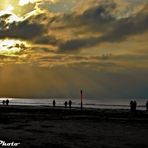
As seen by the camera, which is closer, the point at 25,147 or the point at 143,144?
the point at 25,147

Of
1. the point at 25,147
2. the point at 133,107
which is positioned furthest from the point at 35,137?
the point at 133,107

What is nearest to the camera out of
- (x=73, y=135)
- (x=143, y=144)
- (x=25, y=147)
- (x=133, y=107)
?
(x=25, y=147)

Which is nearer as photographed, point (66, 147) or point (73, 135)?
point (66, 147)

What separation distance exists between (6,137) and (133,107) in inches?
1523

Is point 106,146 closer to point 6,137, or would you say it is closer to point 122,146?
point 122,146

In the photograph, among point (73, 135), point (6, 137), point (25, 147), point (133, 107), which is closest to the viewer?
point (25, 147)

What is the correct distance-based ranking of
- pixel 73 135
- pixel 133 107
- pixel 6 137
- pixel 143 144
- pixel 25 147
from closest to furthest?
pixel 25 147 < pixel 143 144 < pixel 6 137 < pixel 73 135 < pixel 133 107

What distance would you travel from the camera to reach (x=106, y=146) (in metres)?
20.2

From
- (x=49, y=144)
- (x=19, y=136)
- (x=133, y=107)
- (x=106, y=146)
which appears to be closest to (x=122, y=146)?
(x=106, y=146)

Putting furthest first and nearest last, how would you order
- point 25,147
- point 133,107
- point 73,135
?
point 133,107 → point 73,135 → point 25,147

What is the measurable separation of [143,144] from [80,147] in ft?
13.5

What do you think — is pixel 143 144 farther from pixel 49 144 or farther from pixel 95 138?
pixel 49 144

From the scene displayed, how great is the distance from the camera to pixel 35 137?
23812 millimetres

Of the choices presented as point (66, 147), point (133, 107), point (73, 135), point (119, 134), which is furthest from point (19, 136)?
point (133, 107)
